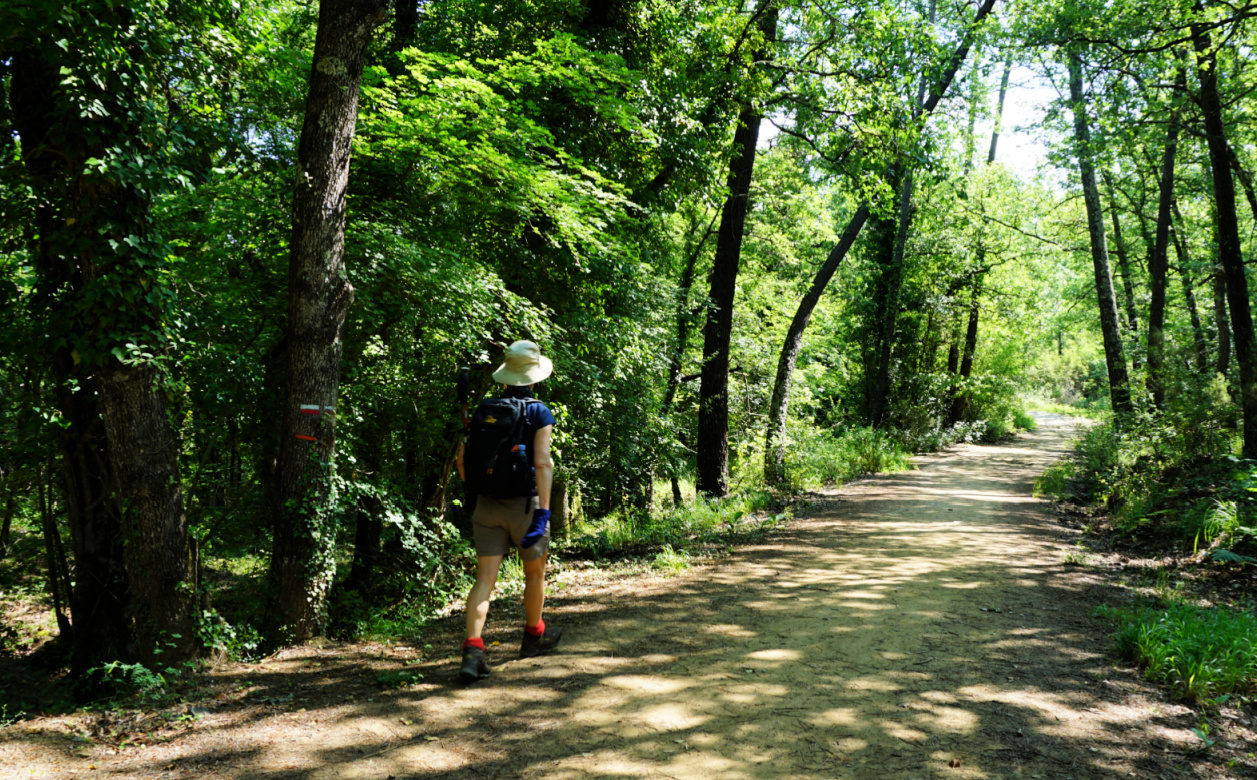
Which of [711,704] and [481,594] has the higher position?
[481,594]

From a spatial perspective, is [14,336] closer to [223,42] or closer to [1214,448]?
[223,42]

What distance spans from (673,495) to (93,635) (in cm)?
1258

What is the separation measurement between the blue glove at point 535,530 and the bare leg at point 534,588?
0.52 feet

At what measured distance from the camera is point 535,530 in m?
4.68

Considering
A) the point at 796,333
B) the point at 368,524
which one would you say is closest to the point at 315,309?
the point at 368,524

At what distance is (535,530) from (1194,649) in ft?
15.6

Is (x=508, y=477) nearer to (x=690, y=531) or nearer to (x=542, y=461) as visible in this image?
(x=542, y=461)

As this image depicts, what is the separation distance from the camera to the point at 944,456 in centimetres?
2175

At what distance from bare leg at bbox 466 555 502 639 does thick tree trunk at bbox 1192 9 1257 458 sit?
10729 mm

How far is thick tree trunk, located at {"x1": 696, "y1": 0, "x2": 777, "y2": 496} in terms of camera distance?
1222cm

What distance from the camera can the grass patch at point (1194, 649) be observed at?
452 cm

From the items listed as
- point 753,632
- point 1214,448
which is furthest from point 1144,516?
point 753,632

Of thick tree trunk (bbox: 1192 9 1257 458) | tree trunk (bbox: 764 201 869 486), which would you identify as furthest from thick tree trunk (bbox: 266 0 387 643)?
thick tree trunk (bbox: 1192 9 1257 458)

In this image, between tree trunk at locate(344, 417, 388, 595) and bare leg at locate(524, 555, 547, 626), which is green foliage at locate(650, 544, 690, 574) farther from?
tree trunk at locate(344, 417, 388, 595)
